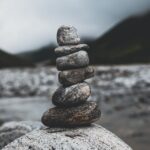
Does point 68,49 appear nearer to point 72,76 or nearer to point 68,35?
point 68,35

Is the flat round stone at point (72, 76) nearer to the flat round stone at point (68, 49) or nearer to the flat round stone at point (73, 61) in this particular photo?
the flat round stone at point (73, 61)

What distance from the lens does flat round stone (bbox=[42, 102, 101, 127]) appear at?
14.4 meters

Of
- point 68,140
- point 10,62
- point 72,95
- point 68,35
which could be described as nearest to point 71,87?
point 72,95

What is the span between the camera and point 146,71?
78812 millimetres

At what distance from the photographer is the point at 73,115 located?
47.3ft

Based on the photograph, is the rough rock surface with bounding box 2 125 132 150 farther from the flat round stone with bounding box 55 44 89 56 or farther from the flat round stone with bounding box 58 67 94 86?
the flat round stone with bounding box 55 44 89 56

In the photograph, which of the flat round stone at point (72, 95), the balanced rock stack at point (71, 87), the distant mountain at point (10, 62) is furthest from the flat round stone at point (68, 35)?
the distant mountain at point (10, 62)

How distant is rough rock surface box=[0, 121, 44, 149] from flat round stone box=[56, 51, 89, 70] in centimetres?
537

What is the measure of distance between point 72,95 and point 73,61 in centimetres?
84

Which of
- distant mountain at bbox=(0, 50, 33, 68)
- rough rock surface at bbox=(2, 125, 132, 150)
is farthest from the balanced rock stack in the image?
distant mountain at bbox=(0, 50, 33, 68)

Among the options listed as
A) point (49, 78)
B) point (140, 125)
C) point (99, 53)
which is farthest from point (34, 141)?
point (99, 53)

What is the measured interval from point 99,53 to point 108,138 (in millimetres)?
171774

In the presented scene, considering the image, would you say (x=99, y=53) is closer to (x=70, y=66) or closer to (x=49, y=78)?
(x=49, y=78)

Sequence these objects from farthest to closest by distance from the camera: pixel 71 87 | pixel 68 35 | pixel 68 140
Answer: pixel 68 35, pixel 71 87, pixel 68 140
